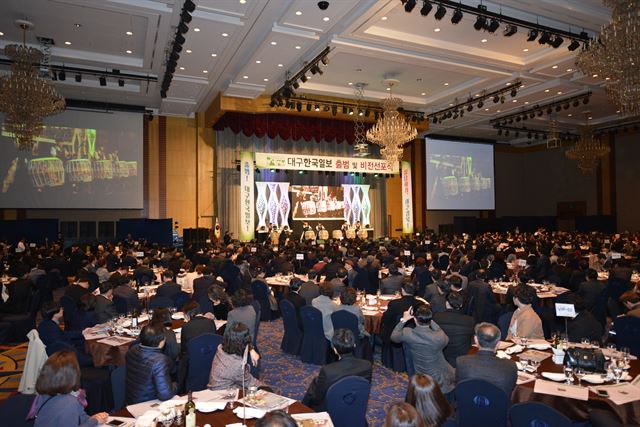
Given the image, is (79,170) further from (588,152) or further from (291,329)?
(588,152)

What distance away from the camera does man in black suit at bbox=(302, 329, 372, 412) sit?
3.50m

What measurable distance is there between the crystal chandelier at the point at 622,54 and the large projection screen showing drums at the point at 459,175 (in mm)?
16350

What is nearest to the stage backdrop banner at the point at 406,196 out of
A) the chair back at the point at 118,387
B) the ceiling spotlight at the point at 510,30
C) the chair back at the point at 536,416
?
the ceiling spotlight at the point at 510,30

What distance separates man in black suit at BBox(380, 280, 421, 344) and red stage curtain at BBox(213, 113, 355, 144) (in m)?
14.2

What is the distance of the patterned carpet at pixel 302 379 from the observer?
5.28m

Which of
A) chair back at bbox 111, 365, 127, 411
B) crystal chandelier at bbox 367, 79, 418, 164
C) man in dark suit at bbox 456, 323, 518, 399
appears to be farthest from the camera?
crystal chandelier at bbox 367, 79, 418, 164

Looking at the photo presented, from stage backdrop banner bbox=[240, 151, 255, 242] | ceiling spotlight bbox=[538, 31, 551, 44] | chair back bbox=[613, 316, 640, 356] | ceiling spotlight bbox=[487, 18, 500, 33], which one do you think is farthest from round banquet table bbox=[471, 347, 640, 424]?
stage backdrop banner bbox=[240, 151, 255, 242]

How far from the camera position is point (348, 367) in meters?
3.58

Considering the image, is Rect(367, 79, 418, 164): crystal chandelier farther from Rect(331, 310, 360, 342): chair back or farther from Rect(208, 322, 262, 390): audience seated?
Rect(208, 322, 262, 390): audience seated

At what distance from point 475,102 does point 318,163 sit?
6.93m

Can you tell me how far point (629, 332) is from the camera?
5.11 m

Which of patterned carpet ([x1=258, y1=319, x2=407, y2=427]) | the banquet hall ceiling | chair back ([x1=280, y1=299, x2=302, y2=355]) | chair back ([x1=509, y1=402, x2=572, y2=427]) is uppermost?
the banquet hall ceiling

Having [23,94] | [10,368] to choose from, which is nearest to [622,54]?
[10,368]

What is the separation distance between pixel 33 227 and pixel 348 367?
18.2 meters
